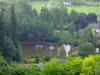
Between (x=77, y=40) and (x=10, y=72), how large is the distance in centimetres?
1107

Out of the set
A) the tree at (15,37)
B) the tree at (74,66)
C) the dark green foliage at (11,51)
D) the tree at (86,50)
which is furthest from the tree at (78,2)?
the tree at (74,66)

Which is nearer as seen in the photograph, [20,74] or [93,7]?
[20,74]

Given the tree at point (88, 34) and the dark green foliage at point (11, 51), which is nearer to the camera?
the dark green foliage at point (11, 51)

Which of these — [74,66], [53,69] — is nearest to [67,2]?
[74,66]

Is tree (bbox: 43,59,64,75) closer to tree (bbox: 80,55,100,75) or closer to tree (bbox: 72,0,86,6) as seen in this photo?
tree (bbox: 80,55,100,75)

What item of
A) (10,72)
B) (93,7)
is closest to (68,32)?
(93,7)

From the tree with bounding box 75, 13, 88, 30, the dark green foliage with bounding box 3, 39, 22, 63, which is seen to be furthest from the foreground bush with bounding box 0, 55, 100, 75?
the tree with bounding box 75, 13, 88, 30

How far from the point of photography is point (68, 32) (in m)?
29.3

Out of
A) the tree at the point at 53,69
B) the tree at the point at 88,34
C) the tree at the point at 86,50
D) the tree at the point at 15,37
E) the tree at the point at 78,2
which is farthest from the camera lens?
the tree at the point at 78,2

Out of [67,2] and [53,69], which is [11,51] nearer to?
[53,69]

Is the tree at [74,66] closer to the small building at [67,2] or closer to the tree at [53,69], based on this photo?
the tree at [53,69]

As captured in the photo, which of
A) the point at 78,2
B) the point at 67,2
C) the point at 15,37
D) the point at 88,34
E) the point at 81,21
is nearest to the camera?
the point at 15,37

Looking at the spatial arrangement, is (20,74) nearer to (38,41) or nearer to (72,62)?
(72,62)

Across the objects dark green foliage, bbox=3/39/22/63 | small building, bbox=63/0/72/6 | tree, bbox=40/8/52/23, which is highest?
small building, bbox=63/0/72/6
